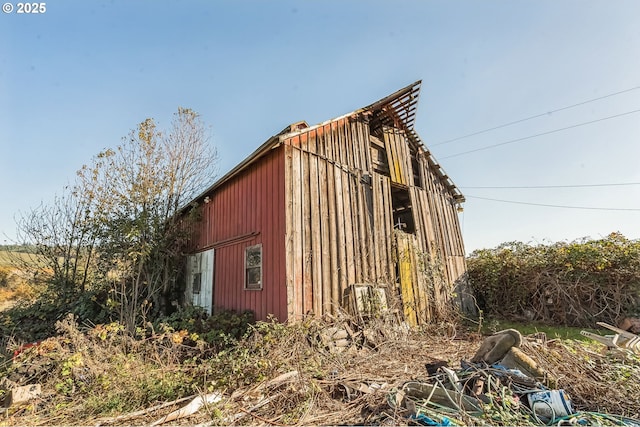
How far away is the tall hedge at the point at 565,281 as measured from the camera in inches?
321

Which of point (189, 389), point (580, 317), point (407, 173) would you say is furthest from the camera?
point (407, 173)

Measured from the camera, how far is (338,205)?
769 centimetres

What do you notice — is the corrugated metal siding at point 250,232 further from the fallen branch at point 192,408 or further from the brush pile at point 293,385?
the fallen branch at point 192,408

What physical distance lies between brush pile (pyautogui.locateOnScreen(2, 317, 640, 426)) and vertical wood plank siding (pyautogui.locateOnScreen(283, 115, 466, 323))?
136cm

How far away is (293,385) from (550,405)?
2953mm

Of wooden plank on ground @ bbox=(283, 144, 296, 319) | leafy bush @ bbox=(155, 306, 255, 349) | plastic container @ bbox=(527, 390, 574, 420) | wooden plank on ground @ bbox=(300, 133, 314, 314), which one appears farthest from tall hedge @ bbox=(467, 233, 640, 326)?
leafy bush @ bbox=(155, 306, 255, 349)

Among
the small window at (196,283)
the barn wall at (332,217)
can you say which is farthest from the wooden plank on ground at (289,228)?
the small window at (196,283)

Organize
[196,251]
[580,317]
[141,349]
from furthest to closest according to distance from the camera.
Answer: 1. [196,251]
2. [580,317]
3. [141,349]

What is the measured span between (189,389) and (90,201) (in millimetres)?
9613

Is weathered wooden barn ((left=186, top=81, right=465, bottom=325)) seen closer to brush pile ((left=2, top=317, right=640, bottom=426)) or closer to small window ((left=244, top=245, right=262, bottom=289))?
small window ((left=244, top=245, right=262, bottom=289))

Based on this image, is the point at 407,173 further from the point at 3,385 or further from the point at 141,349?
the point at 3,385

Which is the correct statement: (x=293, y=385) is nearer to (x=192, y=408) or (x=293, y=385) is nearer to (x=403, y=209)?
(x=192, y=408)

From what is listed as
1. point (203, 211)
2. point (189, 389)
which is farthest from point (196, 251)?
point (189, 389)

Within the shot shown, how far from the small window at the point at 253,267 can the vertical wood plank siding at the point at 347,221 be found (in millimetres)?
1353
